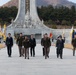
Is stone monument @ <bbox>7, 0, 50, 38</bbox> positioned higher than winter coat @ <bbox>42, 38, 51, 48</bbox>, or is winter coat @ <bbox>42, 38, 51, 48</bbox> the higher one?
stone monument @ <bbox>7, 0, 50, 38</bbox>

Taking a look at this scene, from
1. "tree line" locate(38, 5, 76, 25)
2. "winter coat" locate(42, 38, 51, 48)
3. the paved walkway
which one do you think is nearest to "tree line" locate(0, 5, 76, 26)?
"tree line" locate(38, 5, 76, 25)

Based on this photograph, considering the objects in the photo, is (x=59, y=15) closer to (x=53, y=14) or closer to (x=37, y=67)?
(x=53, y=14)

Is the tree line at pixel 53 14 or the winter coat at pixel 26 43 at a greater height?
the tree line at pixel 53 14

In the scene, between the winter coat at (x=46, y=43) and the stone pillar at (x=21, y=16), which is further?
the stone pillar at (x=21, y=16)

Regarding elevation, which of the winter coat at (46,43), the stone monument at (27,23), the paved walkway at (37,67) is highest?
the stone monument at (27,23)

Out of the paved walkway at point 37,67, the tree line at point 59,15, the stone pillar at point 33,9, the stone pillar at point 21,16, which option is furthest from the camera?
the tree line at point 59,15

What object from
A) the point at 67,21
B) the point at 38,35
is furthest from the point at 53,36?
the point at 67,21

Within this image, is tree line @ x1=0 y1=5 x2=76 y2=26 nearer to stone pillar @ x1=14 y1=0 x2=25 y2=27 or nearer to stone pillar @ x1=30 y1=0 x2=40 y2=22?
stone pillar @ x1=14 y1=0 x2=25 y2=27

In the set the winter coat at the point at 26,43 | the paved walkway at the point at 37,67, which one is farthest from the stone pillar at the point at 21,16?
the paved walkway at the point at 37,67

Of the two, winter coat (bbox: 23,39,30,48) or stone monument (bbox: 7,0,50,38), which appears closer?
winter coat (bbox: 23,39,30,48)

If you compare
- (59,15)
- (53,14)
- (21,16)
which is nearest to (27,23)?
(21,16)

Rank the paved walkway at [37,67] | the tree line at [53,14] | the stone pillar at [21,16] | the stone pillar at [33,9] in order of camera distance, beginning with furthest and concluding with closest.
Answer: the tree line at [53,14] → the stone pillar at [33,9] → the stone pillar at [21,16] → the paved walkway at [37,67]

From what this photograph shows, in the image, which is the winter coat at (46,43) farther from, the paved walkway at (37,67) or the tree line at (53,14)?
the tree line at (53,14)

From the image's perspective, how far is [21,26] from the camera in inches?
2154
